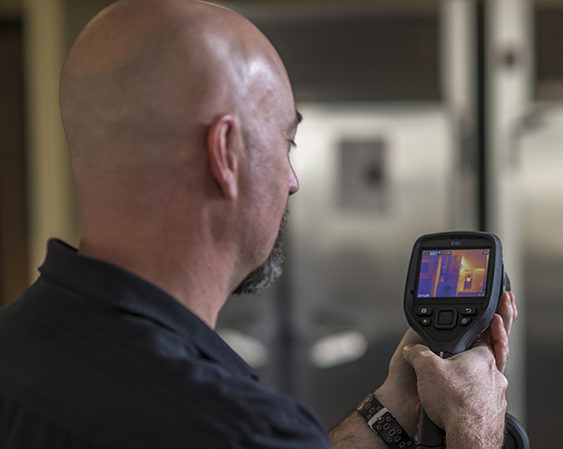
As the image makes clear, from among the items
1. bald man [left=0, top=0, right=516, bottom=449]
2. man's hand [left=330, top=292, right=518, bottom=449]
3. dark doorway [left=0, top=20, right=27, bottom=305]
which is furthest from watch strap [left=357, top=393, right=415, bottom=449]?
dark doorway [left=0, top=20, right=27, bottom=305]

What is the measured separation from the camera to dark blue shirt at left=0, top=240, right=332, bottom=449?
0.70 m

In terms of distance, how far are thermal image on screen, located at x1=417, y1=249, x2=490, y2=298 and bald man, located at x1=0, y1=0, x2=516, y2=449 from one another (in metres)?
0.29

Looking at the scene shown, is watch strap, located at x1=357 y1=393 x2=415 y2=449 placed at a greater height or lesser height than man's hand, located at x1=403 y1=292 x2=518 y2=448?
lesser

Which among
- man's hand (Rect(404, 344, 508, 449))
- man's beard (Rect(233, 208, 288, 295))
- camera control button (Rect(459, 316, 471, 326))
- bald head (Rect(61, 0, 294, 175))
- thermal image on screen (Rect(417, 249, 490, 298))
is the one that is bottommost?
man's hand (Rect(404, 344, 508, 449))

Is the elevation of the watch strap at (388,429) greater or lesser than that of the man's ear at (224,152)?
lesser

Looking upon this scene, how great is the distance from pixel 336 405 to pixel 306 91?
3.53 feet

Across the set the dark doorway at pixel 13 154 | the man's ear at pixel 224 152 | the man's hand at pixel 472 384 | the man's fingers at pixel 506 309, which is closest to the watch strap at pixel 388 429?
the man's hand at pixel 472 384

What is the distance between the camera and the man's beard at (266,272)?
0.93 meters

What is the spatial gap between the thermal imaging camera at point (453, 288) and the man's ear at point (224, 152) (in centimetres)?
37

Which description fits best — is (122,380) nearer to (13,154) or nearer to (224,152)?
(224,152)

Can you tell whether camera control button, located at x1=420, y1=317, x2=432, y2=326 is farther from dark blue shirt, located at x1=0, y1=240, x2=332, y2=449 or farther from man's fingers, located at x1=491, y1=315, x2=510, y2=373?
dark blue shirt, located at x1=0, y1=240, x2=332, y2=449

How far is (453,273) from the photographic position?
1091mm

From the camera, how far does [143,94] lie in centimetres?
80

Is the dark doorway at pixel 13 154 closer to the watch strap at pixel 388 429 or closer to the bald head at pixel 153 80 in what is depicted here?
the watch strap at pixel 388 429
